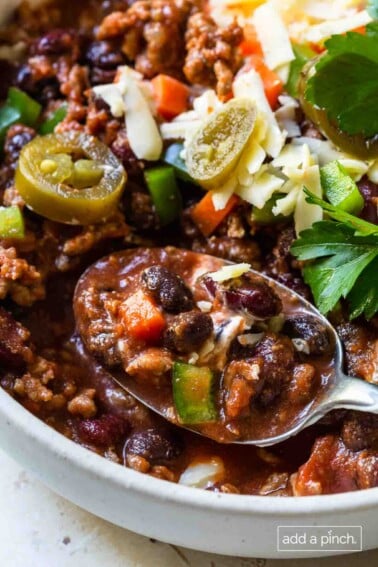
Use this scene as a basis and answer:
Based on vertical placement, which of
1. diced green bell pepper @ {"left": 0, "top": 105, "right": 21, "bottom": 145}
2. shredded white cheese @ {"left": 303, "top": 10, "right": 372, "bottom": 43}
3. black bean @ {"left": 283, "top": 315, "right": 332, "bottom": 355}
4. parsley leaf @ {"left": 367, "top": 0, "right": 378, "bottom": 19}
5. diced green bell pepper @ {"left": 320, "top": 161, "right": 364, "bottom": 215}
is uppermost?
parsley leaf @ {"left": 367, "top": 0, "right": 378, "bottom": 19}

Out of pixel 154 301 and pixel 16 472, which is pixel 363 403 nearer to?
pixel 154 301

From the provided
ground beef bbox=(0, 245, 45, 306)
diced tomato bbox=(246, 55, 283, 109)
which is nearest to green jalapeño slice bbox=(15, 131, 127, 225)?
ground beef bbox=(0, 245, 45, 306)

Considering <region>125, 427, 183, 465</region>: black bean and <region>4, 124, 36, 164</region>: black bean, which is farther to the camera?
<region>4, 124, 36, 164</region>: black bean

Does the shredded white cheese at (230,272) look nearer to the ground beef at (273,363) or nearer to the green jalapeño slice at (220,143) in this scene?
the ground beef at (273,363)

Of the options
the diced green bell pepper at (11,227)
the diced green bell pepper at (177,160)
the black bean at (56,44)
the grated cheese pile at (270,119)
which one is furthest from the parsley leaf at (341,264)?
the black bean at (56,44)

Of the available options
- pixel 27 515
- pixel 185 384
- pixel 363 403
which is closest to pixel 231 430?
pixel 185 384

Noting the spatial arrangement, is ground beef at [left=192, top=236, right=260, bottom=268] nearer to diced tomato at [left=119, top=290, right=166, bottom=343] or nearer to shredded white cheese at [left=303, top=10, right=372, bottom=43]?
diced tomato at [left=119, top=290, right=166, bottom=343]
